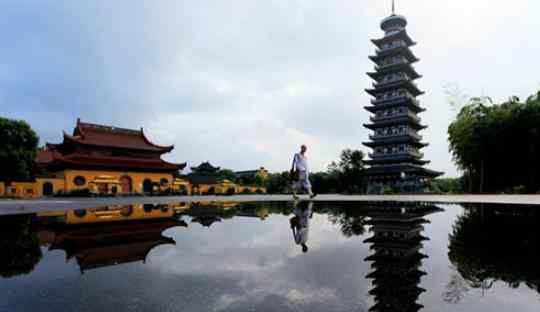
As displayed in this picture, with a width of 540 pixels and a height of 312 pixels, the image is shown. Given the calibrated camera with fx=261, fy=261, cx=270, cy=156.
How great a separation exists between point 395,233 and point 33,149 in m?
29.4

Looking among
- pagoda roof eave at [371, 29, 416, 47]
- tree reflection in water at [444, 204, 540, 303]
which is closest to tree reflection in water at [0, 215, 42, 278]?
tree reflection in water at [444, 204, 540, 303]

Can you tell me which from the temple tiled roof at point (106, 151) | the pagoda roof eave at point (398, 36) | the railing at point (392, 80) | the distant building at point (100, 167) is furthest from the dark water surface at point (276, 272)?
the pagoda roof eave at point (398, 36)

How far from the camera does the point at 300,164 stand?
10.8 m

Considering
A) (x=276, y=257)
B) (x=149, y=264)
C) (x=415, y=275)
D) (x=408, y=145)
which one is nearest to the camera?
(x=415, y=275)

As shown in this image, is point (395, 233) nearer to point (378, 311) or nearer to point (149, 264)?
point (378, 311)

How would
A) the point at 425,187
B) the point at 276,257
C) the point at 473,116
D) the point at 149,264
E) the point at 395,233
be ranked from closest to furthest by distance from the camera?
the point at 149,264 → the point at 276,257 → the point at 395,233 → the point at 473,116 → the point at 425,187

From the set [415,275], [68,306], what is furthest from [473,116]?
[68,306]

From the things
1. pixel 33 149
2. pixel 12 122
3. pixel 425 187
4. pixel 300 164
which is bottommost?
pixel 425 187

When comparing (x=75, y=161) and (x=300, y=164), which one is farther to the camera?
(x=75, y=161)

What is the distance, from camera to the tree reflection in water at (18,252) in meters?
2.26

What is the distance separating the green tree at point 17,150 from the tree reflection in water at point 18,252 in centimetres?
2347

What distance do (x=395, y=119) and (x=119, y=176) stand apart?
31.5 meters

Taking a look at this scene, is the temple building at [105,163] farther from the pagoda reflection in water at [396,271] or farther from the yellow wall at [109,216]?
the pagoda reflection in water at [396,271]

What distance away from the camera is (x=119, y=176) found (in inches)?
997
